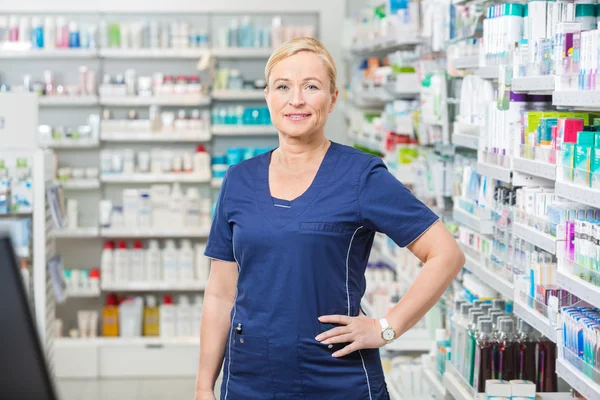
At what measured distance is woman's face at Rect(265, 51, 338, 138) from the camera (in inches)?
92.0

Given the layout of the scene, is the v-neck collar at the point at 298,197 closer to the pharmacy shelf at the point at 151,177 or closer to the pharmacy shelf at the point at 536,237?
the pharmacy shelf at the point at 536,237

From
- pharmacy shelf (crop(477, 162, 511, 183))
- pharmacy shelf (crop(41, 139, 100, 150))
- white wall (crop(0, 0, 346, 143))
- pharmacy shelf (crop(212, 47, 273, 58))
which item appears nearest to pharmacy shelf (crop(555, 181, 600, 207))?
pharmacy shelf (crop(477, 162, 511, 183))

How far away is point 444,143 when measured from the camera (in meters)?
4.88

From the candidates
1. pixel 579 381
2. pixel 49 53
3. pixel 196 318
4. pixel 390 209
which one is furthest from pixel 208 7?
pixel 390 209

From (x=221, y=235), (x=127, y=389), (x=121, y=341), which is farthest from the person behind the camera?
(x=121, y=341)

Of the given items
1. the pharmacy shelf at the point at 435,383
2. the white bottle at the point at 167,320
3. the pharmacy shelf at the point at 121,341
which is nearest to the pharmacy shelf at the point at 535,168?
the pharmacy shelf at the point at 435,383

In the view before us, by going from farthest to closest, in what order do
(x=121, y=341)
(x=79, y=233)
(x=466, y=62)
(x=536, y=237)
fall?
(x=79, y=233)
(x=121, y=341)
(x=466, y=62)
(x=536, y=237)

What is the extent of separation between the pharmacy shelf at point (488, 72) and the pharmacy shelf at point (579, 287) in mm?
994

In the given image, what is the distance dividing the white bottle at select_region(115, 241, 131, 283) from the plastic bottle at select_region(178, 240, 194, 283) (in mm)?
425

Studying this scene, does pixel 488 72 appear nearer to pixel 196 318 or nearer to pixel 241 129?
pixel 241 129

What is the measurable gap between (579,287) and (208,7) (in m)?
6.05

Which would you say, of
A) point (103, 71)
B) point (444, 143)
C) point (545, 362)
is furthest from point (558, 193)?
point (103, 71)

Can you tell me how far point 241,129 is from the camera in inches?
316

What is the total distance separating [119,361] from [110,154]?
1.69 meters
